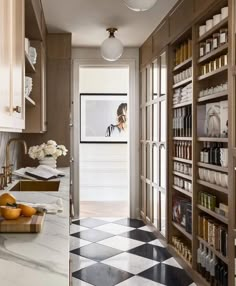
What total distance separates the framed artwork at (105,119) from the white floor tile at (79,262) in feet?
11.9

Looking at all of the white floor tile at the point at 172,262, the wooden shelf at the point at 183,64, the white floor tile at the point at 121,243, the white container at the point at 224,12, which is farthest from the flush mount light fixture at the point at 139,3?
the white floor tile at the point at 121,243

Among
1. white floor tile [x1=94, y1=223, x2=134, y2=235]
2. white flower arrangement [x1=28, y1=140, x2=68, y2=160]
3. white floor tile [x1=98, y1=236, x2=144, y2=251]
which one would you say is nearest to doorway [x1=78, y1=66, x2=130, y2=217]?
white floor tile [x1=94, y1=223, x2=134, y2=235]

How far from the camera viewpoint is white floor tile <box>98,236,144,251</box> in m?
4.06

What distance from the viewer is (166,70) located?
391cm

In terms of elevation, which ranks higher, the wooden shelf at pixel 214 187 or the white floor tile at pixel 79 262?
the wooden shelf at pixel 214 187

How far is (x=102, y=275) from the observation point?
3252 mm

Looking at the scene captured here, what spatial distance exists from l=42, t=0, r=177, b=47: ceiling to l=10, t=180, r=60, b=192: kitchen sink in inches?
63.8

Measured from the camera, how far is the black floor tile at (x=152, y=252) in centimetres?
375

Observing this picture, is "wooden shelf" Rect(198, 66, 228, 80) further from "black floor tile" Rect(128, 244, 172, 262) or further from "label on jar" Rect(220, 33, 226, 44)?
"black floor tile" Rect(128, 244, 172, 262)

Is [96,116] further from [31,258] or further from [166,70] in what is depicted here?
[31,258]

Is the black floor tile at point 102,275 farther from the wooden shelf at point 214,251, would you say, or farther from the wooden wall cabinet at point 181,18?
the wooden wall cabinet at point 181,18

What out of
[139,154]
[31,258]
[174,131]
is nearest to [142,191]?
[139,154]

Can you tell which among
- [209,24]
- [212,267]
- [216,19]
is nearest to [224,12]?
[216,19]

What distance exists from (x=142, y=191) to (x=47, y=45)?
228 cm
